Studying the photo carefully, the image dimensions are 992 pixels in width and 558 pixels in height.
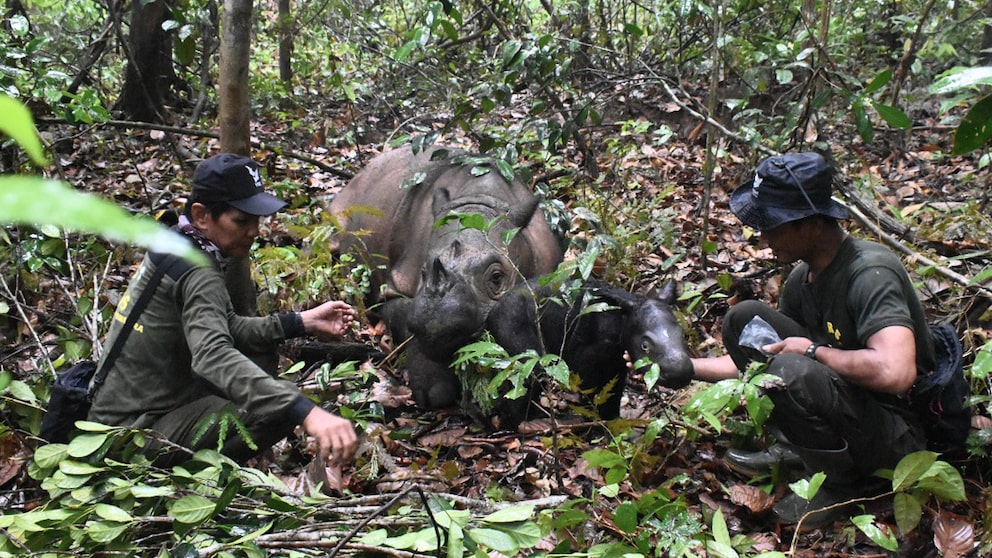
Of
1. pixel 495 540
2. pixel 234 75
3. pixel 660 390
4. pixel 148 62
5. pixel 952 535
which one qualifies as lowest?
pixel 952 535

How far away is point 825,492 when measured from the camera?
144 inches

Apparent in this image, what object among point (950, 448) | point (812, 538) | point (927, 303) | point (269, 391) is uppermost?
point (269, 391)

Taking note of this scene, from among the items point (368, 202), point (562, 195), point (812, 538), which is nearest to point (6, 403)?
point (368, 202)

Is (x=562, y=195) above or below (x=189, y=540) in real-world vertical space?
above

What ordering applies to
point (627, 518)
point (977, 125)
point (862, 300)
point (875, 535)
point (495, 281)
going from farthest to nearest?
point (495, 281)
point (862, 300)
point (875, 535)
point (627, 518)
point (977, 125)

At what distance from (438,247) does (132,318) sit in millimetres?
2458

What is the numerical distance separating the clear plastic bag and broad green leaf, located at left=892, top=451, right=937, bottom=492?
0.74 metres

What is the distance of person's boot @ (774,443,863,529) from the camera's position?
3.51 metres

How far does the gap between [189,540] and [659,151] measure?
266 inches

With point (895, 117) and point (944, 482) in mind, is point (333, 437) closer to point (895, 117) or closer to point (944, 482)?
point (944, 482)

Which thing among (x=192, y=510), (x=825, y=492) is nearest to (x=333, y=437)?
(x=192, y=510)

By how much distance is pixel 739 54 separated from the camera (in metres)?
7.36

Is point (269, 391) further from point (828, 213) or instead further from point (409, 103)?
point (409, 103)

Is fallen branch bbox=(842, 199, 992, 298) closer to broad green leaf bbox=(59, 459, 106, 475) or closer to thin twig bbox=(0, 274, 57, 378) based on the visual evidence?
broad green leaf bbox=(59, 459, 106, 475)
